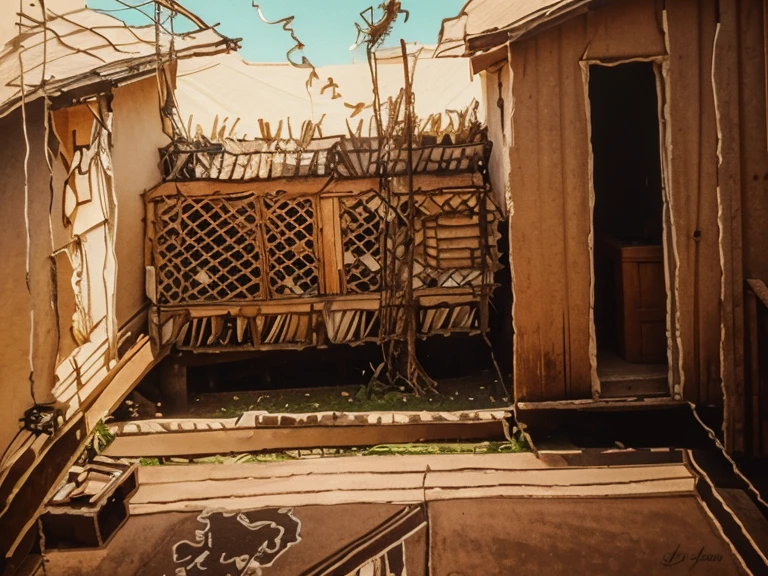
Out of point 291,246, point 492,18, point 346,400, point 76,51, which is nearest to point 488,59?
point 492,18

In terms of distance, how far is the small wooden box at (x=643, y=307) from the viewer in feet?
18.3

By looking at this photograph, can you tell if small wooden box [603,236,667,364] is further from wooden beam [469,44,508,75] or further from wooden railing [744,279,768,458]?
wooden beam [469,44,508,75]

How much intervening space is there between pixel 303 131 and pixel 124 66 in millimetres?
2365

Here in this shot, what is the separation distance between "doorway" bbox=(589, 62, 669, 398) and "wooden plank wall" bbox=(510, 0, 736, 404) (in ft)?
1.12

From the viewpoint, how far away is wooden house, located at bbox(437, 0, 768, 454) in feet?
15.1

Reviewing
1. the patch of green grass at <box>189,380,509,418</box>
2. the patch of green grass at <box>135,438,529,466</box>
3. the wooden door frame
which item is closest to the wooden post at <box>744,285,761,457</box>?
the wooden door frame

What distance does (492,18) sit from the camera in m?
4.98

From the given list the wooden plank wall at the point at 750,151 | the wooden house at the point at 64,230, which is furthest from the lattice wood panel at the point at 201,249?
the wooden plank wall at the point at 750,151

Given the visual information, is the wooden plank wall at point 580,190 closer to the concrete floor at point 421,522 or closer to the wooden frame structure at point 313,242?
the concrete floor at point 421,522

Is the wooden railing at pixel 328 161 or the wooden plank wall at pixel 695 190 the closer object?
the wooden plank wall at pixel 695 190

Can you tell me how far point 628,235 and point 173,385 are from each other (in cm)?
593

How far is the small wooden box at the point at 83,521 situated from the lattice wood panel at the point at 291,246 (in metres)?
3.14

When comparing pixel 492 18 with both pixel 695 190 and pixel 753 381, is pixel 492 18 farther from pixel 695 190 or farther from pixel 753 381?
pixel 753 381

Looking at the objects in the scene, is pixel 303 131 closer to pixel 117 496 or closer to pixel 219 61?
pixel 219 61
